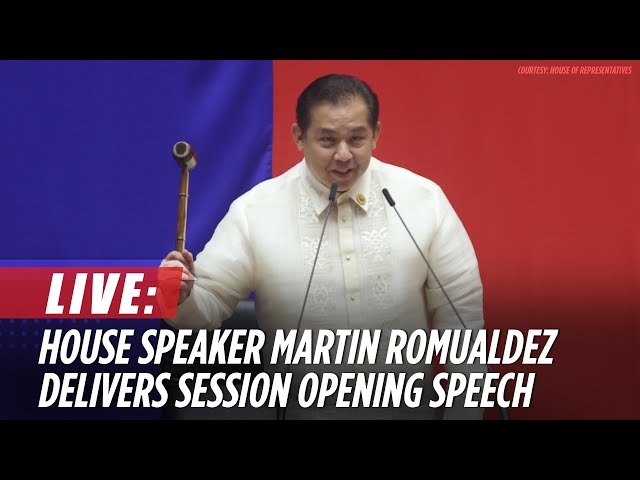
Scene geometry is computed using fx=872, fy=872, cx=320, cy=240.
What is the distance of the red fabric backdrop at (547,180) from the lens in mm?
3143

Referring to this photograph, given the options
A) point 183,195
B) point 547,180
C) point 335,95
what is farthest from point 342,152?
point 547,180

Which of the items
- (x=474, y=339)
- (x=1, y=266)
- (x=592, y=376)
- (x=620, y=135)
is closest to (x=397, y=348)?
(x=474, y=339)

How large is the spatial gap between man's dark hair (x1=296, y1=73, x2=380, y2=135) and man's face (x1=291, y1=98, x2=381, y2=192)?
0.02m

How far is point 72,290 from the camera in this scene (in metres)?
3.03

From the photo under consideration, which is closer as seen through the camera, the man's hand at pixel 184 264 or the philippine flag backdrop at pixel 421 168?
the man's hand at pixel 184 264

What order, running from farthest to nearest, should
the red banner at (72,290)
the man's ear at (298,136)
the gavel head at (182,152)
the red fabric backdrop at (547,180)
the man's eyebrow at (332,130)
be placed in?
the red fabric backdrop at (547,180), the red banner at (72,290), the man's ear at (298,136), the man's eyebrow at (332,130), the gavel head at (182,152)

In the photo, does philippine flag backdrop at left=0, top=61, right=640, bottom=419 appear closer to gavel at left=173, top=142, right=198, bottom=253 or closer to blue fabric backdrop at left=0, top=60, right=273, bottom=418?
blue fabric backdrop at left=0, top=60, right=273, bottom=418

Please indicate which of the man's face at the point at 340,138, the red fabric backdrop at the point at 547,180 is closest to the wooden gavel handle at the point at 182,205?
the man's face at the point at 340,138

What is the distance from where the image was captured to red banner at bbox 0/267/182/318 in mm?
3016

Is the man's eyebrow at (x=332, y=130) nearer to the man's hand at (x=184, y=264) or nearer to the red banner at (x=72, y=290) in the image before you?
the man's hand at (x=184, y=264)

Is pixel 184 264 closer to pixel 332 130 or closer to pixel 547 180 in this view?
pixel 332 130

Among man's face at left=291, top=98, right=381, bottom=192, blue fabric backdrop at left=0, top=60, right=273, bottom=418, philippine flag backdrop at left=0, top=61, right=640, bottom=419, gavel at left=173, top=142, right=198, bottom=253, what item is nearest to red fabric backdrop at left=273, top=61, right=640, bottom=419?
philippine flag backdrop at left=0, top=61, right=640, bottom=419

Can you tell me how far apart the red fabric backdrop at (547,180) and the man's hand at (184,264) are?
38.0 inches

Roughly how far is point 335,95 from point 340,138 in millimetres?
135
